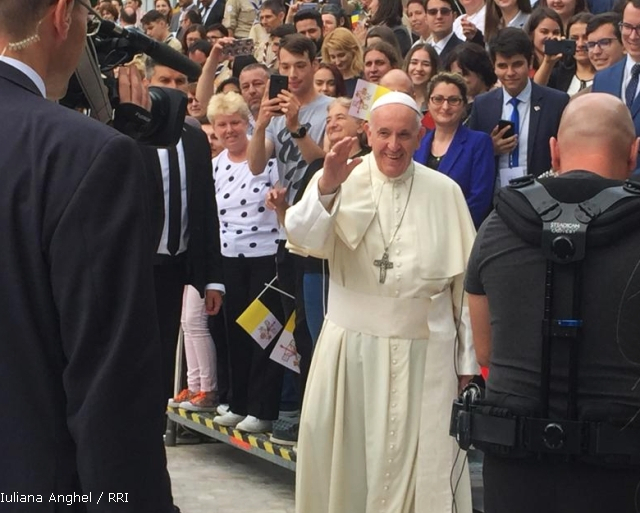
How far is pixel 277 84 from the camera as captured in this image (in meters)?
7.48

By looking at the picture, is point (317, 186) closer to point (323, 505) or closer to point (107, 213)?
point (323, 505)

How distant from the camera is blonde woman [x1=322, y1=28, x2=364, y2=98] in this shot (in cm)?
944

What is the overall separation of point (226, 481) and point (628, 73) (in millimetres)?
3561

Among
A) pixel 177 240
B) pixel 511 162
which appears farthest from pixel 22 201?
pixel 511 162

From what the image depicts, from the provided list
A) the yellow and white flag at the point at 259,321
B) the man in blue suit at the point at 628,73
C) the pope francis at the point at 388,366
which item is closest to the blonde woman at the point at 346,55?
the man in blue suit at the point at 628,73

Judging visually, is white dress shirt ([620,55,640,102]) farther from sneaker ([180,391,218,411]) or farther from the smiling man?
sneaker ([180,391,218,411])

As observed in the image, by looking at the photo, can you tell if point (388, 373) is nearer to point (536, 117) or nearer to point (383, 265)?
point (383, 265)

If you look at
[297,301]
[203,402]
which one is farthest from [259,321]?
[203,402]

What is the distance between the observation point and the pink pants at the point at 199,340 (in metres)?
8.09

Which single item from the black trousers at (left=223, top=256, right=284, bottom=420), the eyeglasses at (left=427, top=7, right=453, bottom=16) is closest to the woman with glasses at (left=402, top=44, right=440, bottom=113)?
the eyeglasses at (left=427, top=7, right=453, bottom=16)

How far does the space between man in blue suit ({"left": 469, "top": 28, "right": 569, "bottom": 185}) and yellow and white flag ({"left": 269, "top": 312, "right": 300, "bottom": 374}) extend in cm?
153

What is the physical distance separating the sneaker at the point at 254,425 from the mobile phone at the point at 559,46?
3.16 meters

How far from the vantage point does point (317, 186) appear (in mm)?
5348

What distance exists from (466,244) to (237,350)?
2568 mm
